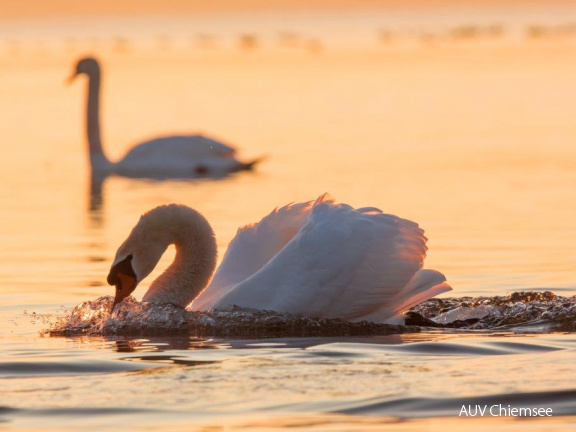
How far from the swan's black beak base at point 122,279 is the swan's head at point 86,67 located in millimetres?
13526

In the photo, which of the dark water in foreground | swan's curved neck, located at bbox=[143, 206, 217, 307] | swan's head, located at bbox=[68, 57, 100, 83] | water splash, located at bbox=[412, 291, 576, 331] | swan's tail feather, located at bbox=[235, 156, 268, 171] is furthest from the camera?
swan's head, located at bbox=[68, 57, 100, 83]

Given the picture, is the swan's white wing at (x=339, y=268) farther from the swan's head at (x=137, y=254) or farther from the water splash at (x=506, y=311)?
→ the swan's head at (x=137, y=254)

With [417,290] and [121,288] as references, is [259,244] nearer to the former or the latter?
[121,288]

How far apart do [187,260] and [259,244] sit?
0.47 meters

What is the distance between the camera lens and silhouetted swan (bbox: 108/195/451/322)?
976 centimetres

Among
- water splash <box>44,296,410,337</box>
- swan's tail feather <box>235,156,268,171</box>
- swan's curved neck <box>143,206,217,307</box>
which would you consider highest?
swan's tail feather <box>235,156,268,171</box>

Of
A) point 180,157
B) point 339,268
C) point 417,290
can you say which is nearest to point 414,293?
point 417,290

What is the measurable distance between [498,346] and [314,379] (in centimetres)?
140

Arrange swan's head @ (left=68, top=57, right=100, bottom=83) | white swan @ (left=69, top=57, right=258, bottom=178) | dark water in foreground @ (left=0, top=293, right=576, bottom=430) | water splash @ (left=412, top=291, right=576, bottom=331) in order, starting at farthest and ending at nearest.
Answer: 1. swan's head @ (left=68, top=57, right=100, bottom=83)
2. white swan @ (left=69, top=57, right=258, bottom=178)
3. water splash @ (left=412, top=291, right=576, bottom=331)
4. dark water in foreground @ (left=0, top=293, right=576, bottom=430)

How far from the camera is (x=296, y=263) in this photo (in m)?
9.76

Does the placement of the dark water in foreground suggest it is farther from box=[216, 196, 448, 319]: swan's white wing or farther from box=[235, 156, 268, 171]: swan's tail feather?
box=[235, 156, 268, 171]: swan's tail feather

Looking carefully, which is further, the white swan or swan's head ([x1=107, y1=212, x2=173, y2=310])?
the white swan

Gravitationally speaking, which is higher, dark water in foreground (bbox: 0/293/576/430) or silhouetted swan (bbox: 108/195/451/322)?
silhouetted swan (bbox: 108/195/451/322)

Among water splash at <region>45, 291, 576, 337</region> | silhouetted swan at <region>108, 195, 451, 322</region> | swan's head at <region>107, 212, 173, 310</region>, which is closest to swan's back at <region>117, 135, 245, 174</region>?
silhouetted swan at <region>108, 195, 451, 322</region>
